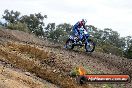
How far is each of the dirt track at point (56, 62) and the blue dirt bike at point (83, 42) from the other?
22.9 inches

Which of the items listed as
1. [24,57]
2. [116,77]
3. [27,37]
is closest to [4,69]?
[24,57]

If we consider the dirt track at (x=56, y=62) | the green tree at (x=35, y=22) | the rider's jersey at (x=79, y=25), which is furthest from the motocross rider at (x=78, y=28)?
the green tree at (x=35, y=22)

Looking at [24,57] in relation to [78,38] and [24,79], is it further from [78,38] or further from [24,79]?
[78,38]

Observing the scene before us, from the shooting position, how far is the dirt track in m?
16.7

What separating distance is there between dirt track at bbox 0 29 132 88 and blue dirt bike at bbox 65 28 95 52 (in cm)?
58

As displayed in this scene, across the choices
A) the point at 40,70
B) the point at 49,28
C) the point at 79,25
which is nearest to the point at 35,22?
the point at 49,28

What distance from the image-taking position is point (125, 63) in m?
23.8

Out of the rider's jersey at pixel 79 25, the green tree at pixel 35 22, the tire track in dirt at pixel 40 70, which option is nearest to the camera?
the tire track in dirt at pixel 40 70

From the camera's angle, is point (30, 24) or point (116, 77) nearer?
point (116, 77)

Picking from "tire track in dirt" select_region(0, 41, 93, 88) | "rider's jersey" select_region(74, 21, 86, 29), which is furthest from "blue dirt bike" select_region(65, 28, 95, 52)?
"tire track in dirt" select_region(0, 41, 93, 88)

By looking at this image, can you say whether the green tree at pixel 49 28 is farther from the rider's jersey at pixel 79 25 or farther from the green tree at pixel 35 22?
the rider's jersey at pixel 79 25

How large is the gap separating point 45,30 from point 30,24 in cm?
554

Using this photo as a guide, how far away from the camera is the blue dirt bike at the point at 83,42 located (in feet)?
79.8

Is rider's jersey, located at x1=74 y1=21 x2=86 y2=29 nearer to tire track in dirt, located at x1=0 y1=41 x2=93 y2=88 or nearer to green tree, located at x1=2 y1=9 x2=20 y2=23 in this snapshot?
tire track in dirt, located at x1=0 y1=41 x2=93 y2=88
